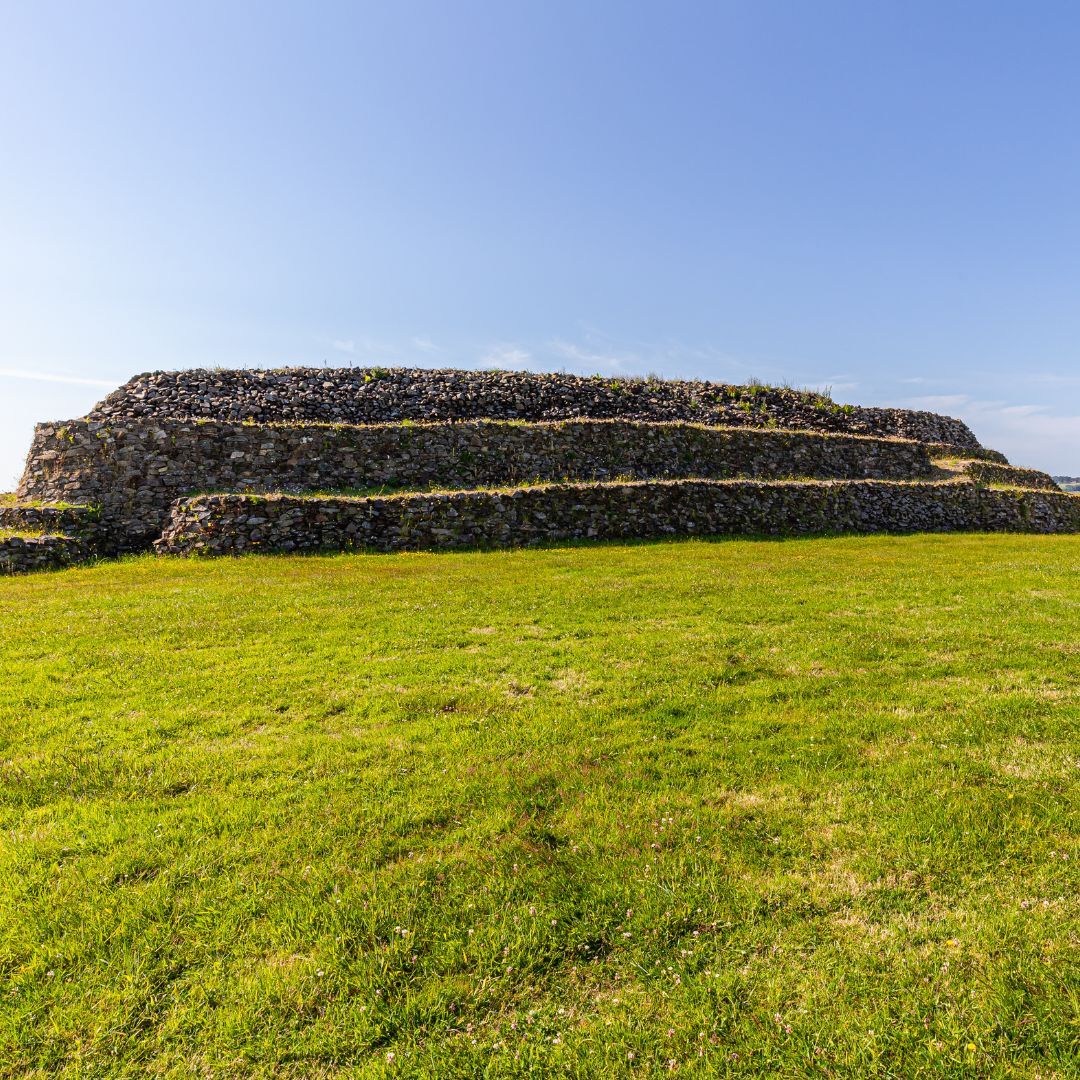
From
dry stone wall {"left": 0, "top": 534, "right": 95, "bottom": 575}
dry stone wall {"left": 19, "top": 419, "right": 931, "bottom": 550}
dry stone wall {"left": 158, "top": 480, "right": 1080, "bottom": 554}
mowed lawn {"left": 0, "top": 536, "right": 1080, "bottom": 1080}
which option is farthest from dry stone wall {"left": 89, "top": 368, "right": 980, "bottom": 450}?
mowed lawn {"left": 0, "top": 536, "right": 1080, "bottom": 1080}

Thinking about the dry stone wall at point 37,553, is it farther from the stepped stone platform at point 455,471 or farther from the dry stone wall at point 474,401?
the dry stone wall at point 474,401

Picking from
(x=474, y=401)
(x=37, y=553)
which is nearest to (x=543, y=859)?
(x=37, y=553)

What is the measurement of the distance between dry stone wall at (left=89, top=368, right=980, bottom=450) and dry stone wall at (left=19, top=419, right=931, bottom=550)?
476cm

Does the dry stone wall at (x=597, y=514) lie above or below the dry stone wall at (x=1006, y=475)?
below

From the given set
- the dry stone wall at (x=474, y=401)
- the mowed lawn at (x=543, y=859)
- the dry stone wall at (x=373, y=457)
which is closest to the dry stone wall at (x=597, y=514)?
the dry stone wall at (x=373, y=457)

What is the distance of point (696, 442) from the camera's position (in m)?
35.2

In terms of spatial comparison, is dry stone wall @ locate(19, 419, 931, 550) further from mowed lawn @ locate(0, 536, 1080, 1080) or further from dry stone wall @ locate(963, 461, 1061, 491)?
mowed lawn @ locate(0, 536, 1080, 1080)

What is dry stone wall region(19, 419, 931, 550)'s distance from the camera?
26.3 meters

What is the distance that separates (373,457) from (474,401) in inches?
413

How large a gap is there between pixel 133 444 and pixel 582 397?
26239mm

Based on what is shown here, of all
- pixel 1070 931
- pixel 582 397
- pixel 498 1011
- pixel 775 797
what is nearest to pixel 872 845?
pixel 775 797

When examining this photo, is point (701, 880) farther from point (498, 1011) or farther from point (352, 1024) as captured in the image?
point (352, 1024)

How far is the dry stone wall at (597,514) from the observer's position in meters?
23.4

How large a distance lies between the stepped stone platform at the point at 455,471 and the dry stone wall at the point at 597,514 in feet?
0.27
